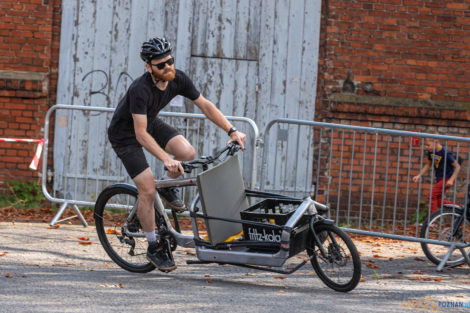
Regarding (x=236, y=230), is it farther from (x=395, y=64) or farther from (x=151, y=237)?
(x=395, y=64)

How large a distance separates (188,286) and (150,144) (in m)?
1.15

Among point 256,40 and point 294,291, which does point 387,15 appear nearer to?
point 256,40

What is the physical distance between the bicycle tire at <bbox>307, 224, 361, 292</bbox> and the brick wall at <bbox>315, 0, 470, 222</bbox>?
461cm

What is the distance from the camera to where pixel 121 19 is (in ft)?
34.2

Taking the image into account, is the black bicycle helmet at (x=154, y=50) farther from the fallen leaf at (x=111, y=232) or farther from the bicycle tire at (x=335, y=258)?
the bicycle tire at (x=335, y=258)

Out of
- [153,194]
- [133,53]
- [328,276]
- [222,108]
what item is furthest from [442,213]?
[133,53]

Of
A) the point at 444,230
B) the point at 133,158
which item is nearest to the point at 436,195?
the point at 444,230

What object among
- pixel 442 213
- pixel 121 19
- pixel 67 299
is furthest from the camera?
pixel 121 19

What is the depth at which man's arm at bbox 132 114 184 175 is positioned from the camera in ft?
18.3

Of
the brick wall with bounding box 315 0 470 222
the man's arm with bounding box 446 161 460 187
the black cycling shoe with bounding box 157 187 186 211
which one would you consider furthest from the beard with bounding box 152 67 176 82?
the brick wall with bounding box 315 0 470 222

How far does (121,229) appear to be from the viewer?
6.46 meters

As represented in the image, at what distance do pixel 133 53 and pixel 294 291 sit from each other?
550 cm

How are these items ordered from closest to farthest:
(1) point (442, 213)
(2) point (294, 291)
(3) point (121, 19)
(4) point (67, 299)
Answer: (4) point (67, 299) < (2) point (294, 291) < (1) point (442, 213) < (3) point (121, 19)

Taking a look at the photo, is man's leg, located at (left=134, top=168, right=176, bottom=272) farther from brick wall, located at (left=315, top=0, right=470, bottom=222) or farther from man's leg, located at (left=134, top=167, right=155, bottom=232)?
brick wall, located at (left=315, top=0, right=470, bottom=222)
